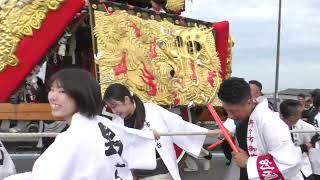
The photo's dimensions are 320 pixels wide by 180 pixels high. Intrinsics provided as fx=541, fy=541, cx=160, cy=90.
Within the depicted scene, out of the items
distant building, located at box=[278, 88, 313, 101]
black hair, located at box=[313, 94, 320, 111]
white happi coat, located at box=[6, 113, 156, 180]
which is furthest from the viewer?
distant building, located at box=[278, 88, 313, 101]

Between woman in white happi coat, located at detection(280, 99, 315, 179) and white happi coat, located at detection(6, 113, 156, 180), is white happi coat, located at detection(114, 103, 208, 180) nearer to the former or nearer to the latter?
woman in white happi coat, located at detection(280, 99, 315, 179)

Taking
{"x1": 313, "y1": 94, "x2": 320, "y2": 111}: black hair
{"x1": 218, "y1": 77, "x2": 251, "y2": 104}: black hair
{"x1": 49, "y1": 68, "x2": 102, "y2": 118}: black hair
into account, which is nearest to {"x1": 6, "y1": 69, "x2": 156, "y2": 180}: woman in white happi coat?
{"x1": 49, "y1": 68, "x2": 102, "y2": 118}: black hair

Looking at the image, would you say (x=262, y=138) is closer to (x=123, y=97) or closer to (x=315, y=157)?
(x=123, y=97)

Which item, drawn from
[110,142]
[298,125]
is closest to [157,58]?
[298,125]

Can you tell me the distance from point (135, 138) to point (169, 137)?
2.34ft

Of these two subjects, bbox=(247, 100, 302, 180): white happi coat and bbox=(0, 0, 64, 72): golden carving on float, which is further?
bbox=(0, 0, 64, 72): golden carving on float

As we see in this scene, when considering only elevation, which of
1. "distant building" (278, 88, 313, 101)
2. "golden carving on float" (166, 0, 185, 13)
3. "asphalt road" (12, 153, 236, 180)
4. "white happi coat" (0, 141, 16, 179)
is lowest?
"distant building" (278, 88, 313, 101)

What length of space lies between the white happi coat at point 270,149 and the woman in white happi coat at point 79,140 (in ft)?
2.68

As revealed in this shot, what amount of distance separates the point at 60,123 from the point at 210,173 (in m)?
2.04

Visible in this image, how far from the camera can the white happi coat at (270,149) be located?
9.23 feet

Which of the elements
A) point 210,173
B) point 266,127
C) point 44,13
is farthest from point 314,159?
point 44,13

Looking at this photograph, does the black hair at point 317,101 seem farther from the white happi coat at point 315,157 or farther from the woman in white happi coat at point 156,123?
the woman in white happi coat at point 156,123

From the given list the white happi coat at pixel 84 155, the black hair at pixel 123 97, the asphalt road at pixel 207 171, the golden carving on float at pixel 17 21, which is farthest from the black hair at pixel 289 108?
the golden carving on float at pixel 17 21

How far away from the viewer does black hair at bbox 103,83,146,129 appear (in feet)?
12.5
